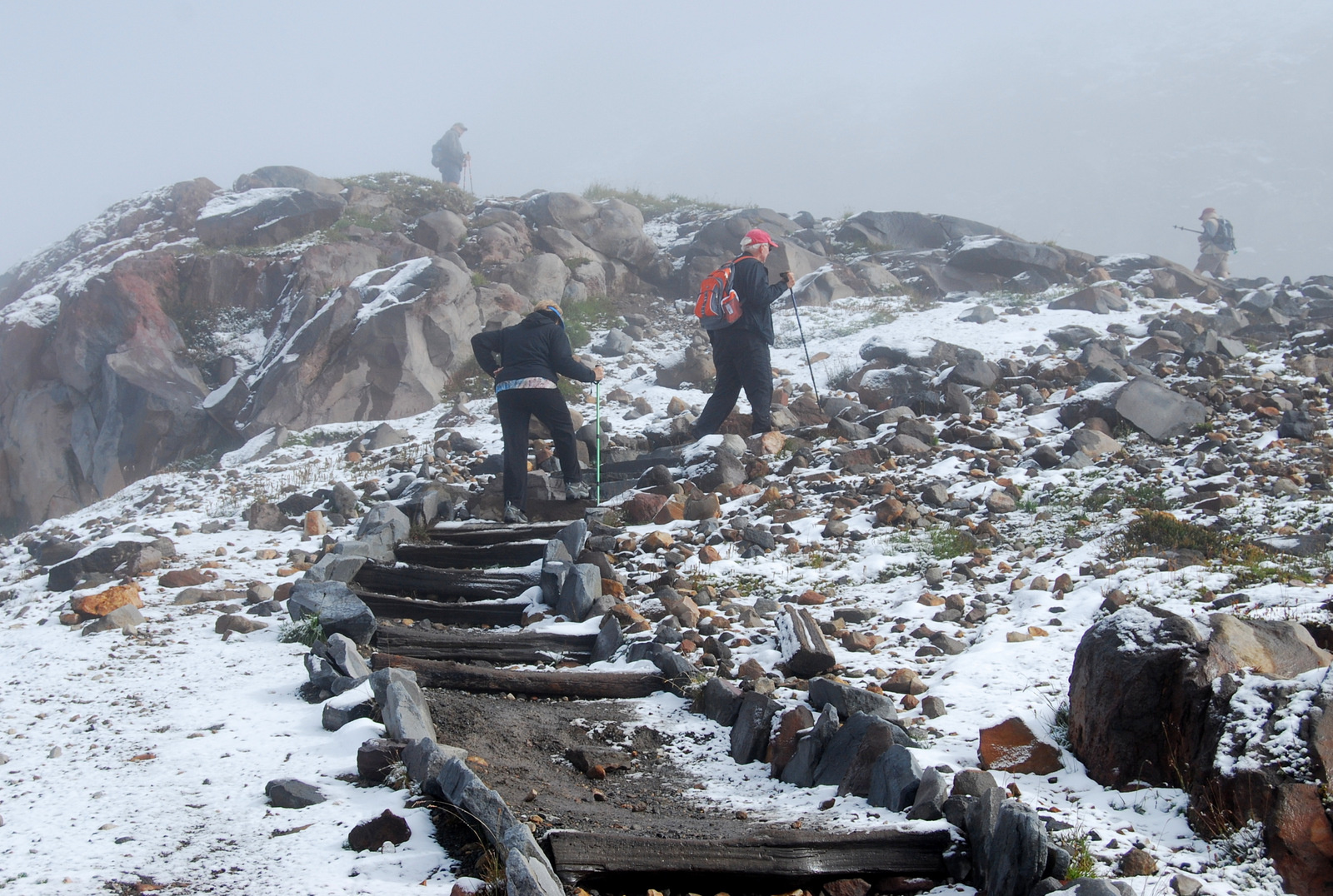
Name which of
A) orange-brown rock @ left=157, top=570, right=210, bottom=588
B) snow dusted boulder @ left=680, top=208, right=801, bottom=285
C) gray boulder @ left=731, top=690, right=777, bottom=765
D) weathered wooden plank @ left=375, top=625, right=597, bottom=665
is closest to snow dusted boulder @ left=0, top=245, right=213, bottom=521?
orange-brown rock @ left=157, top=570, right=210, bottom=588

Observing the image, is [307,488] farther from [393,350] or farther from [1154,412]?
[1154,412]

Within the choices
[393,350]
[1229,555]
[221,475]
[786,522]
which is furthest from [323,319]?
[1229,555]

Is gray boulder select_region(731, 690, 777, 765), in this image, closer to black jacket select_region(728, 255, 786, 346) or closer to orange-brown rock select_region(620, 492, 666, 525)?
orange-brown rock select_region(620, 492, 666, 525)

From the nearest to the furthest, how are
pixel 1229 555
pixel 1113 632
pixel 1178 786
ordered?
pixel 1178 786
pixel 1113 632
pixel 1229 555


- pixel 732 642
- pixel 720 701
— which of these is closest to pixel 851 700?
pixel 720 701

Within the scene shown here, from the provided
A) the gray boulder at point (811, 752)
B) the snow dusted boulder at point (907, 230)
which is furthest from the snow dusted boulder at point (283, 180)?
the gray boulder at point (811, 752)

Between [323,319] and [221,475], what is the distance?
3655 mm

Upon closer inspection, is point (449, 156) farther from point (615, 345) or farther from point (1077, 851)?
point (1077, 851)

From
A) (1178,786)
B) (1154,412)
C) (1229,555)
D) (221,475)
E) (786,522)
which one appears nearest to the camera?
(1178,786)

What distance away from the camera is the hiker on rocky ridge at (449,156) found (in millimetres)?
25688

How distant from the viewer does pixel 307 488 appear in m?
9.82

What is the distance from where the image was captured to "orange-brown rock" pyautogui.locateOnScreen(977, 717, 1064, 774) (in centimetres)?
342

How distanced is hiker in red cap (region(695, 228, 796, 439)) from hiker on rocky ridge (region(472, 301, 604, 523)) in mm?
1688

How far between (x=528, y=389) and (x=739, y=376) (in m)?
2.59
